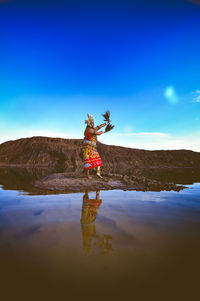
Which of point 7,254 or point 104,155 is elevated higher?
point 104,155

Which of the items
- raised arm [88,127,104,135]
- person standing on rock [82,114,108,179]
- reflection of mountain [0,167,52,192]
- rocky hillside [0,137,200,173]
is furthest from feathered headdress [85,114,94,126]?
rocky hillside [0,137,200,173]

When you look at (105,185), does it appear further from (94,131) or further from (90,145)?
(94,131)

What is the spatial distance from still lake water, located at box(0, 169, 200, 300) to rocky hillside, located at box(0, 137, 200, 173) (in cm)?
4385

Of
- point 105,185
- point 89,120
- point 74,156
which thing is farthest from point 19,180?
point 74,156

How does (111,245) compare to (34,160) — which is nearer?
(111,245)

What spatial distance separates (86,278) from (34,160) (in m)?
61.0

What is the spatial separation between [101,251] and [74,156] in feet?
167

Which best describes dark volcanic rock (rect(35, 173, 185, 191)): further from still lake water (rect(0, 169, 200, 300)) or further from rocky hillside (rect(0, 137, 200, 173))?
rocky hillside (rect(0, 137, 200, 173))

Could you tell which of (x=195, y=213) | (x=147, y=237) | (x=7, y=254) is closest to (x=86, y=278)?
(x=7, y=254)

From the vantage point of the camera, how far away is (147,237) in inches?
101

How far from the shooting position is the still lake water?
5.36ft

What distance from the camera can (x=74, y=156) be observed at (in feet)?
172

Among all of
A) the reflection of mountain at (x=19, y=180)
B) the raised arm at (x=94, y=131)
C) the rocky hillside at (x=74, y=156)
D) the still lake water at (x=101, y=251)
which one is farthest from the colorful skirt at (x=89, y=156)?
the rocky hillside at (x=74, y=156)

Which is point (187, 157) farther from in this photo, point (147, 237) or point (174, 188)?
point (147, 237)
